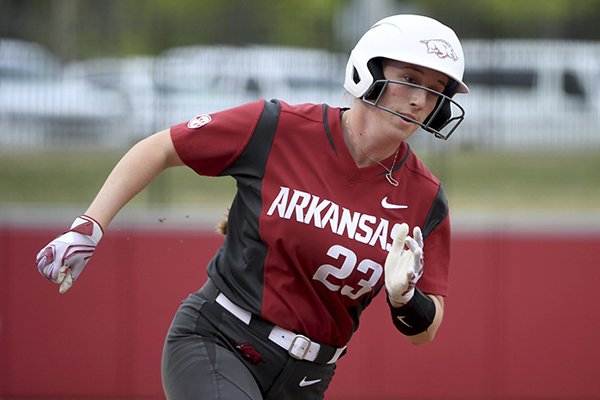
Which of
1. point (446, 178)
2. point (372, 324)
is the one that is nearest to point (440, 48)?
point (372, 324)

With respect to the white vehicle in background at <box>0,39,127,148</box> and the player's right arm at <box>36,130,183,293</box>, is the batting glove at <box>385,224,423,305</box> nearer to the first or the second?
the player's right arm at <box>36,130,183,293</box>

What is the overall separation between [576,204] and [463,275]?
3887 millimetres

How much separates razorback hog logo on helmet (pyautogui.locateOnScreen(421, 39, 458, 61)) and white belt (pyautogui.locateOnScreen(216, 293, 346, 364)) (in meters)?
1.00

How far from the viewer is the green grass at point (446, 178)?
10.0m

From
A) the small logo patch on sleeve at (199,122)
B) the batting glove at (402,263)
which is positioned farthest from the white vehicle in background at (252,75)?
the batting glove at (402,263)

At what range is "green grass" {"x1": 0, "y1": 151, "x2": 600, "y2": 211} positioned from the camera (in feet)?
33.0

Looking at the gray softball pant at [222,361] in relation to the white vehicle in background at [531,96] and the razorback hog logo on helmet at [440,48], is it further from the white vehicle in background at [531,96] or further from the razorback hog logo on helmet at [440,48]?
the white vehicle in background at [531,96]

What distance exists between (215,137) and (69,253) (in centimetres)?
60

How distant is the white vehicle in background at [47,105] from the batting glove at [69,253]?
5.86m

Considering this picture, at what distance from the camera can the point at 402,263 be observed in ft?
11.0

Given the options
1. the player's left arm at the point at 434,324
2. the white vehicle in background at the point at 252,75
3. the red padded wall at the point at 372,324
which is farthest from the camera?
the white vehicle in background at the point at 252,75

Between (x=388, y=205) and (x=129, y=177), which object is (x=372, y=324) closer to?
(x=388, y=205)

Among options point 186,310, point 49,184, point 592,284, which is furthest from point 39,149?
point 186,310

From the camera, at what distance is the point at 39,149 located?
9.88m
